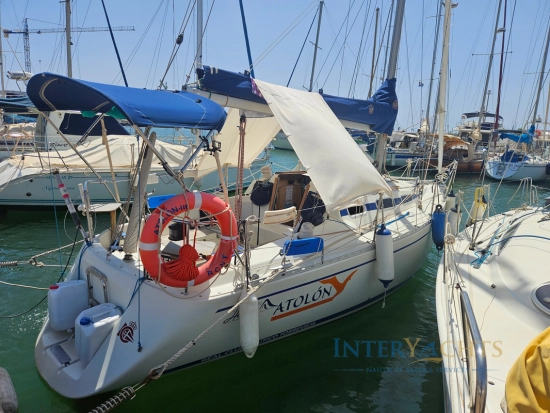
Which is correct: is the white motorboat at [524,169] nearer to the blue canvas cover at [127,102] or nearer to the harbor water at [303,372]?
the harbor water at [303,372]

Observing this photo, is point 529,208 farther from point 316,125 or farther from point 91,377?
point 91,377

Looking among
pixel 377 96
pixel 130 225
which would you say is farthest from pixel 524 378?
pixel 377 96

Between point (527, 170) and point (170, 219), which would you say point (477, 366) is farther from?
point (527, 170)

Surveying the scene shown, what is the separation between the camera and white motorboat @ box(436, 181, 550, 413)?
223 centimetres

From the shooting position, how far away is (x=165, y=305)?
12.0ft

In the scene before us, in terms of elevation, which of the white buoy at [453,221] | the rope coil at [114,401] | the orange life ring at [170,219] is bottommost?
the rope coil at [114,401]

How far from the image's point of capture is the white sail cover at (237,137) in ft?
22.6

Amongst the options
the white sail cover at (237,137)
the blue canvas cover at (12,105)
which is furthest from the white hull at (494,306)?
the blue canvas cover at (12,105)

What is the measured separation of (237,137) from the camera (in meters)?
7.05

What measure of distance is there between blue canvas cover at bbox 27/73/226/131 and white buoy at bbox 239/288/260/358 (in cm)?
179

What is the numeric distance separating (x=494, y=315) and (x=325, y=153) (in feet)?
7.99

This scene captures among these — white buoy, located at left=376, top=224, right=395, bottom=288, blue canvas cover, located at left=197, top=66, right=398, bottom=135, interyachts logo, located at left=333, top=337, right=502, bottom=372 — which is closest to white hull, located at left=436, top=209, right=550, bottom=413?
white buoy, located at left=376, top=224, right=395, bottom=288

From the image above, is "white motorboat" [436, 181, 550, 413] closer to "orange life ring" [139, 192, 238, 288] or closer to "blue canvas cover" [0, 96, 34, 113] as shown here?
"orange life ring" [139, 192, 238, 288]

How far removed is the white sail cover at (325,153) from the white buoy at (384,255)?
25.9 inches
